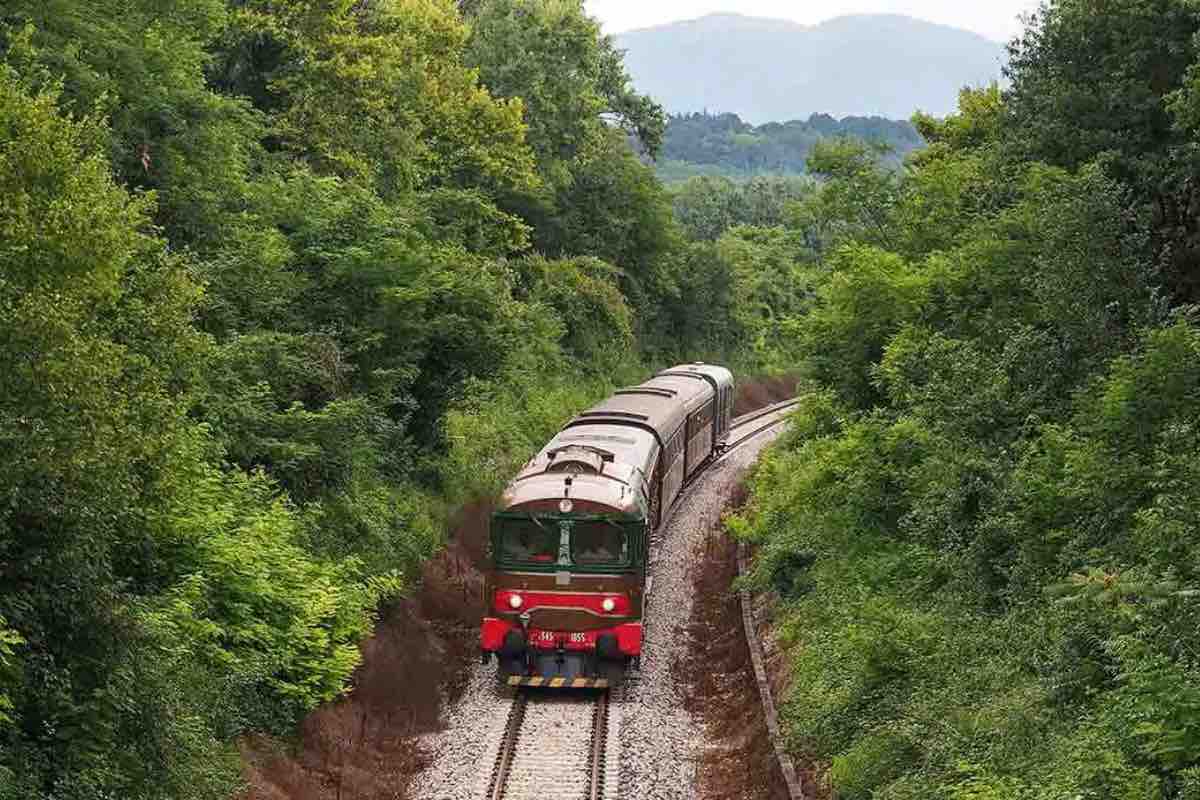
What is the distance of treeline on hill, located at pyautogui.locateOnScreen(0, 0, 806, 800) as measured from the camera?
34.2ft

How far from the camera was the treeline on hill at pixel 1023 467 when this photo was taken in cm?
1177

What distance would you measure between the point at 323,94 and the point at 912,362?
16411 mm

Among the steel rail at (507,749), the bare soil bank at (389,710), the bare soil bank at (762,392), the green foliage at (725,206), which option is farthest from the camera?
the green foliage at (725,206)

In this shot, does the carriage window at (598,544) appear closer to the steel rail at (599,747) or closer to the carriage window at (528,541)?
the carriage window at (528,541)

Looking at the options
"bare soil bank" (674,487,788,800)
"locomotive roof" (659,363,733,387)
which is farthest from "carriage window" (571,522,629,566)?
"locomotive roof" (659,363,733,387)

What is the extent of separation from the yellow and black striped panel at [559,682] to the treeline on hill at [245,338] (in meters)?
2.25

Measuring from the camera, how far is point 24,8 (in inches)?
757

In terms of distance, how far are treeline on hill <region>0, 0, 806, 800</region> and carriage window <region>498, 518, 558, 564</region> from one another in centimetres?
186

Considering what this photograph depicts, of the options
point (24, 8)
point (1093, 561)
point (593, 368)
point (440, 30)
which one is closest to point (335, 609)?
point (1093, 561)

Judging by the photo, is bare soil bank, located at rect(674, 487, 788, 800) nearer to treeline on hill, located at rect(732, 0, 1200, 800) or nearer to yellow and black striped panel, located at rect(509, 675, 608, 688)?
treeline on hill, located at rect(732, 0, 1200, 800)

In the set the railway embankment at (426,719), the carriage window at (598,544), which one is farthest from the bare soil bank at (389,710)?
the carriage window at (598,544)

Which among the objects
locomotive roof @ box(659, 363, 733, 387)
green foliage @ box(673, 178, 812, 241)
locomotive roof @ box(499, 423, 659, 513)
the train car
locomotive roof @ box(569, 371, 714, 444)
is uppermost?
green foliage @ box(673, 178, 812, 241)

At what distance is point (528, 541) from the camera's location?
17.8m

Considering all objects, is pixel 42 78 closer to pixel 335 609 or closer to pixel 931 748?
pixel 335 609
